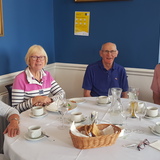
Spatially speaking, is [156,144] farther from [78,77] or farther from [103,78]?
[78,77]

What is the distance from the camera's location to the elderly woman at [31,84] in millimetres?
2034

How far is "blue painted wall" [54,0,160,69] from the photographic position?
2.69 meters

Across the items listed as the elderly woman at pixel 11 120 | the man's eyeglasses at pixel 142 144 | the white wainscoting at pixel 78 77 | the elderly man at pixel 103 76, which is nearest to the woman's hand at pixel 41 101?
the elderly woman at pixel 11 120

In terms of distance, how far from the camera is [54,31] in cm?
322

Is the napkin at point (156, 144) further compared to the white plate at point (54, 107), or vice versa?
the white plate at point (54, 107)

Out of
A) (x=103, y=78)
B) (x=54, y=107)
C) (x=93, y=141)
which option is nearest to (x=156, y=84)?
(x=103, y=78)

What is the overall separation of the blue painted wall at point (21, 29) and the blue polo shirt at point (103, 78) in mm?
785

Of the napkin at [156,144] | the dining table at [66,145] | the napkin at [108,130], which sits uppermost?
the napkin at [108,130]

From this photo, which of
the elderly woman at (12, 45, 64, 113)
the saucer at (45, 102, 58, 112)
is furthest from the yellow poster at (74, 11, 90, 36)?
the saucer at (45, 102, 58, 112)

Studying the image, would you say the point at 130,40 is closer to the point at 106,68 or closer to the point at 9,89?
the point at 106,68

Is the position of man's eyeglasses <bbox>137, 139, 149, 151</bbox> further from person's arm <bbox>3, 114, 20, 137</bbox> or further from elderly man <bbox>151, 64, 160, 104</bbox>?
elderly man <bbox>151, 64, 160, 104</bbox>

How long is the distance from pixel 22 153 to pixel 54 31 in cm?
229

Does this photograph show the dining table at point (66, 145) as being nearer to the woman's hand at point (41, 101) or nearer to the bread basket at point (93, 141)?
the bread basket at point (93, 141)

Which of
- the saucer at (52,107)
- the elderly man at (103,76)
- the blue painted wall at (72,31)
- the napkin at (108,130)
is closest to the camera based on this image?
the napkin at (108,130)
